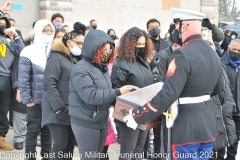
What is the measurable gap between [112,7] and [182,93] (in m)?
10.5

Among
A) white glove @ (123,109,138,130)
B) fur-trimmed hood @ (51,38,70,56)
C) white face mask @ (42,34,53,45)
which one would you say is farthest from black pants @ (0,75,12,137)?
white glove @ (123,109,138,130)

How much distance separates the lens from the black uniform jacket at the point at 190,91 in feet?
10.6

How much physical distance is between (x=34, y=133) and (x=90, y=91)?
1.69 meters

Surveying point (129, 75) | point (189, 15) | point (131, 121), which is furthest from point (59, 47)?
point (189, 15)

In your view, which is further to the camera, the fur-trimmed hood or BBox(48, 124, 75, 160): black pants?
the fur-trimmed hood

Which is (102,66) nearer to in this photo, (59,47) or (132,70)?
(132,70)

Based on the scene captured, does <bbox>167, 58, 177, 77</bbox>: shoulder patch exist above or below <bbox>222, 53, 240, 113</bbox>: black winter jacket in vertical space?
above

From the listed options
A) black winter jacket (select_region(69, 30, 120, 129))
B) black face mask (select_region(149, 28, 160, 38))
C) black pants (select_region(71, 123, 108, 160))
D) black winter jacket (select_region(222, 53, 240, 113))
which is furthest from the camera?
black face mask (select_region(149, 28, 160, 38))

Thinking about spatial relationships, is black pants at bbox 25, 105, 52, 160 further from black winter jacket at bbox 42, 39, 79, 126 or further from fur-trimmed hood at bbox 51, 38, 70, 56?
fur-trimmed hood at bbox 51, 38, 70, 56

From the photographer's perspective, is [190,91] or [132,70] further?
[132,70]

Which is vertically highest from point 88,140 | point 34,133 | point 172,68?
point 172,68

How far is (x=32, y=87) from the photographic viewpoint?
5238 millimetres

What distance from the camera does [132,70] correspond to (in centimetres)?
467

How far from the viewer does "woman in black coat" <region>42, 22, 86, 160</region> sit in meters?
4.57
